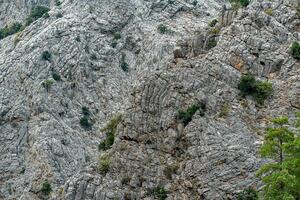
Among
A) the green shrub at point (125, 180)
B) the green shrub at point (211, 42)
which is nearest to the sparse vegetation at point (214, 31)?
the green shrub at point (211, 42)

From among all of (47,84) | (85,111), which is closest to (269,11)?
(85,111)

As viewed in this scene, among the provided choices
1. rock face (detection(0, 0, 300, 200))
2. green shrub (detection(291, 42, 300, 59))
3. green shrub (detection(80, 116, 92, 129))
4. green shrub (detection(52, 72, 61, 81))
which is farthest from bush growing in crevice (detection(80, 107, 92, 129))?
green shrub (detection(291, 42, 300, 59))

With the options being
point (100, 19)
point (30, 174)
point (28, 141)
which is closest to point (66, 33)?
point (100, 19)

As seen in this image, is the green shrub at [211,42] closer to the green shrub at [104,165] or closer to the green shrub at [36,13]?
the green shrub at [104,165]

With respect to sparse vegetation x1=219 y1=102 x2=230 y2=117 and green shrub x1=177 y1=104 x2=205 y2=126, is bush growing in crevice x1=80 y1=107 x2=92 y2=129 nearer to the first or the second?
green shrub x1=177 y1=104 x2=205 y2=126

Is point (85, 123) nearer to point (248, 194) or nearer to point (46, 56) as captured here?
point (46, 56)
